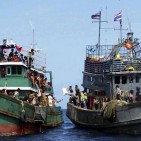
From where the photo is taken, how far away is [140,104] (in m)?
26.2

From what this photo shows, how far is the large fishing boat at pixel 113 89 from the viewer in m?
27.3

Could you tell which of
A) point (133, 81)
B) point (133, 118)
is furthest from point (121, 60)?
point (133, 118)

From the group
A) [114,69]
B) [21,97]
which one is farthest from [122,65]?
[21,97]

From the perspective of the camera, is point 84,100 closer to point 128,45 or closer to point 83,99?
point 83,99

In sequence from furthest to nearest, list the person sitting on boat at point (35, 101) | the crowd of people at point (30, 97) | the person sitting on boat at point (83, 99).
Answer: the person sitting on boat at point (83, 99) → the person sitting on boat at point (35, 101) → the crowd of people at point (30, 97)

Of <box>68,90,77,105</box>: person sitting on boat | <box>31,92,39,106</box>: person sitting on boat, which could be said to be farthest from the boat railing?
<box>31,92,39,106</box>: person sitting on boat

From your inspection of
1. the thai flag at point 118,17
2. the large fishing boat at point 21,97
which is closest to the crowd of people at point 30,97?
the large fishing boat at point 21,97

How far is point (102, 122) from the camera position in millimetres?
29984

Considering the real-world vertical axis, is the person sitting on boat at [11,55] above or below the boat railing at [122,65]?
above

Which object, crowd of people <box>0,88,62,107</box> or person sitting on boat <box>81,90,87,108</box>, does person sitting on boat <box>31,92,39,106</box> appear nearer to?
crowd of people <box>0,88,62,107</box>

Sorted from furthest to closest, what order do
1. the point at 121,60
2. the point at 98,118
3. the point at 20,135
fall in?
the point at 121,60 → the point at 98,118 → the point at 20,135

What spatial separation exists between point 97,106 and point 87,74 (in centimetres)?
522

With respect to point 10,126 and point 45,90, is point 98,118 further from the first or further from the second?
point 45,90

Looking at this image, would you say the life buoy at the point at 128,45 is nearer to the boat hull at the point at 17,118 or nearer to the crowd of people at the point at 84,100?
the crowd of people at the point at 84,100
